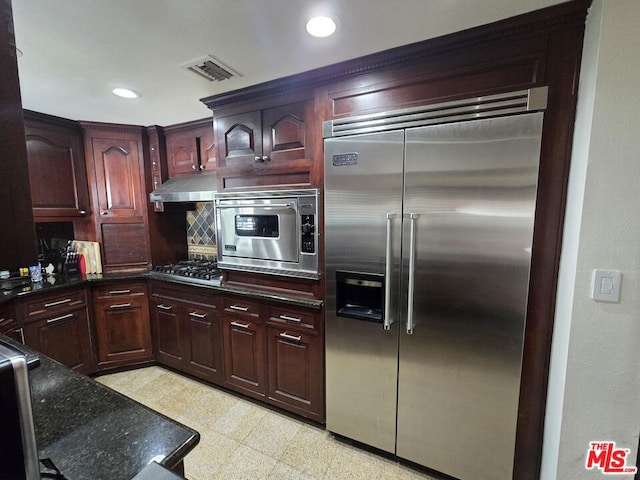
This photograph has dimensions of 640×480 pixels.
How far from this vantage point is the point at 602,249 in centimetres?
114

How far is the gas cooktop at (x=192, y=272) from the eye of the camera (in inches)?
95.4

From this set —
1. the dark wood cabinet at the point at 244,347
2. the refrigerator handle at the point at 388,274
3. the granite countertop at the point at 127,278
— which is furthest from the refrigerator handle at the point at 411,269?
the dark wood cabinet at the point at 244,347

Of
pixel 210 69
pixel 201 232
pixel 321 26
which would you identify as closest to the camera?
pixel 321 26

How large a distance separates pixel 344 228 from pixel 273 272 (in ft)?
2.15

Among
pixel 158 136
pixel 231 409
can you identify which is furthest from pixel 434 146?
pixel 158 136

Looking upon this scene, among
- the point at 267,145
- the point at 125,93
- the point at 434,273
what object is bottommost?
the point at 434,273

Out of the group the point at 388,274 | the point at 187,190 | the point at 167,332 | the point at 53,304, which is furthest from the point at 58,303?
the point at 388,274

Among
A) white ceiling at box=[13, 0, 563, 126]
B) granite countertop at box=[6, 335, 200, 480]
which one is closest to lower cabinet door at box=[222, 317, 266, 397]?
granite countertop at box=[6, 335, 200, 480]

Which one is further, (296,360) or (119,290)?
(119,290)

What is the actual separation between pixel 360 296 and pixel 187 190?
1.77 metres

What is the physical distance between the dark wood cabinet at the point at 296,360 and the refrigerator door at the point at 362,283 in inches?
3.5

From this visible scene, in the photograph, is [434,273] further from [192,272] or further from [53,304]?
[53,304]

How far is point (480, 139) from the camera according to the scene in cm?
138

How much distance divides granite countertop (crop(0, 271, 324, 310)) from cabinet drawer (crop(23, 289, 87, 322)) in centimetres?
8
